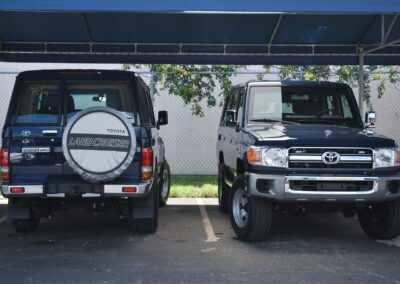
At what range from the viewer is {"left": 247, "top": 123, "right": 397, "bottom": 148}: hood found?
6188 mm

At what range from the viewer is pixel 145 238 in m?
6.98

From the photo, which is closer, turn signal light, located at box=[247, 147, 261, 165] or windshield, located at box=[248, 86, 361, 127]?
turn signal light, located at box=[247, 147, 261, 165]

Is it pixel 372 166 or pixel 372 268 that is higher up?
pixel 372 166

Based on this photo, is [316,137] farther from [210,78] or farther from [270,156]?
[210,78]

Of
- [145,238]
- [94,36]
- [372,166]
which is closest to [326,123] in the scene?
[372,166]

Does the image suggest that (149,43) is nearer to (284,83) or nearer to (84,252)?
(284,83)

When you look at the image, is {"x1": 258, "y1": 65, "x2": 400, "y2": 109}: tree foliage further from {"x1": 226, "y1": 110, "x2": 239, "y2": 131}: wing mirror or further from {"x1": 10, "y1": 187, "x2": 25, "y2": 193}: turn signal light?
{"x1": 10, "y1": 187, "x2": 25, "y2": 193}: turn signal light

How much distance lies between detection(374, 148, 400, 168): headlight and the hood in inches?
2.8

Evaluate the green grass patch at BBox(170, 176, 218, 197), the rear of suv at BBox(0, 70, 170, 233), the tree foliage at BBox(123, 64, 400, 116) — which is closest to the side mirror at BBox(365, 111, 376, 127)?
the rear of suv at BBox(0, 70, 170, 233)

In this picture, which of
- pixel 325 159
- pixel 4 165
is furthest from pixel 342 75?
pixel 4 165

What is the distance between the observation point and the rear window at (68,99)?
256 inches

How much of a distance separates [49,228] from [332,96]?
15.4 feet

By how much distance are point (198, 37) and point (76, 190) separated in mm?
5140

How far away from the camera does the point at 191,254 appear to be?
20.1 ft
